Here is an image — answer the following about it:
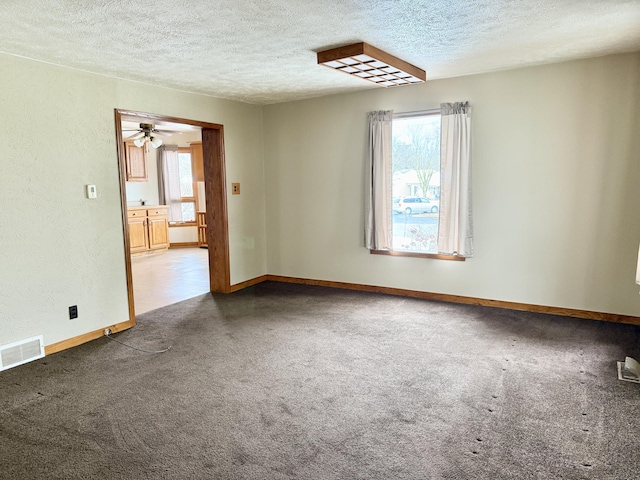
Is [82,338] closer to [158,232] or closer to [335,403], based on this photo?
[335,403]

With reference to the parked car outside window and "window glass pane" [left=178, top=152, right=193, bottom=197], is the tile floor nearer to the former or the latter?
"window glass pane" [left=178, top=152, right=193, bottom=197]

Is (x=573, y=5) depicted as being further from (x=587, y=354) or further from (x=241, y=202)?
(x=241, y=202)

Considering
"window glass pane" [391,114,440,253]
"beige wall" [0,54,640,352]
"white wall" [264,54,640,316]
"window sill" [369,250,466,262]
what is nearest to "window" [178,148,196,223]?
"beige wall" [0,54,640,352]

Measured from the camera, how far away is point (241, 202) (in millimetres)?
5879

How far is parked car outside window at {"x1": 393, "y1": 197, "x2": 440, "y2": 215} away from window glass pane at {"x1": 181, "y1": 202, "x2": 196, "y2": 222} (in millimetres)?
5962

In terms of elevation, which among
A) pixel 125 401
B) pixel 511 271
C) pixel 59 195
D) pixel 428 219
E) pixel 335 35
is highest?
pixel 335 35

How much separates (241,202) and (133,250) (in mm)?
3681

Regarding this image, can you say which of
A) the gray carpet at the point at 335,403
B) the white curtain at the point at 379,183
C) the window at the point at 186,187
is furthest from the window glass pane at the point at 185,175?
→ the gray carpet at the point at 335,403

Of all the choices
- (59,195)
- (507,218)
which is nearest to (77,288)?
(59,195)

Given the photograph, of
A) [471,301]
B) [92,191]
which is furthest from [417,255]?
[92,191]

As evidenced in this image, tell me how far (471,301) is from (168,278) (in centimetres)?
438

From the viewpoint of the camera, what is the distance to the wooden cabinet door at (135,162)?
8.82 m

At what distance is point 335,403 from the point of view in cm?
279

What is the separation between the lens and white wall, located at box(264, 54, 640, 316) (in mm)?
4027
